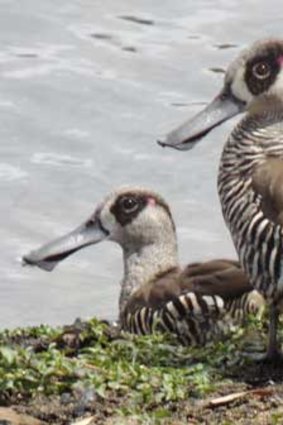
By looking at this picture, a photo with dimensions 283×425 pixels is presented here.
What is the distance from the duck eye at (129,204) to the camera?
40.5 ft

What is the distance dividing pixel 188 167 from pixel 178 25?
238cm

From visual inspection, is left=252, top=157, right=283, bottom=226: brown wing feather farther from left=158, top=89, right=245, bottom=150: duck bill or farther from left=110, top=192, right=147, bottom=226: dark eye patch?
left=110, top=192, right=147, bottom=226: dark eye patch

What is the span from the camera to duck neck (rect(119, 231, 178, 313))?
12.2m

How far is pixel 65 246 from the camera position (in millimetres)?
12273

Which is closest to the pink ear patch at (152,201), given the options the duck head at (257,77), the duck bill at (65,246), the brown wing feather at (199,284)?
the duck bill at (65,246)

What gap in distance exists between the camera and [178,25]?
19.0 meters

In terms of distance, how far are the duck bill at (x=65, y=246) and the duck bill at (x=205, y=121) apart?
57.9 inches

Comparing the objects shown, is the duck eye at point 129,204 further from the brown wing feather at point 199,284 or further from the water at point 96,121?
the water at point 96,121

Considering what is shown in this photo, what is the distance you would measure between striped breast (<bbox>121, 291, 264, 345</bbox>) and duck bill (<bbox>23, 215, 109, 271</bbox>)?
1.14 m

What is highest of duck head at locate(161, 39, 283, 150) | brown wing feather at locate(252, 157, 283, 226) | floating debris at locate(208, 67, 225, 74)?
duck head at locate(161, 39, 283, 150)

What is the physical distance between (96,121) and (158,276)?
5.53m

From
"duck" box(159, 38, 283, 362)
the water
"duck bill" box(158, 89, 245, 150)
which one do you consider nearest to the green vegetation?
"duck" box(159, 38, 283, 362)

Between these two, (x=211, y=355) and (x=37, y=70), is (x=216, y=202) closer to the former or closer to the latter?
(x=37, y=70)

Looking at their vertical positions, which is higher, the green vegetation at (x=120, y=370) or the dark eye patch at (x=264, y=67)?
the dark eye patch at (x=264, y=67)
